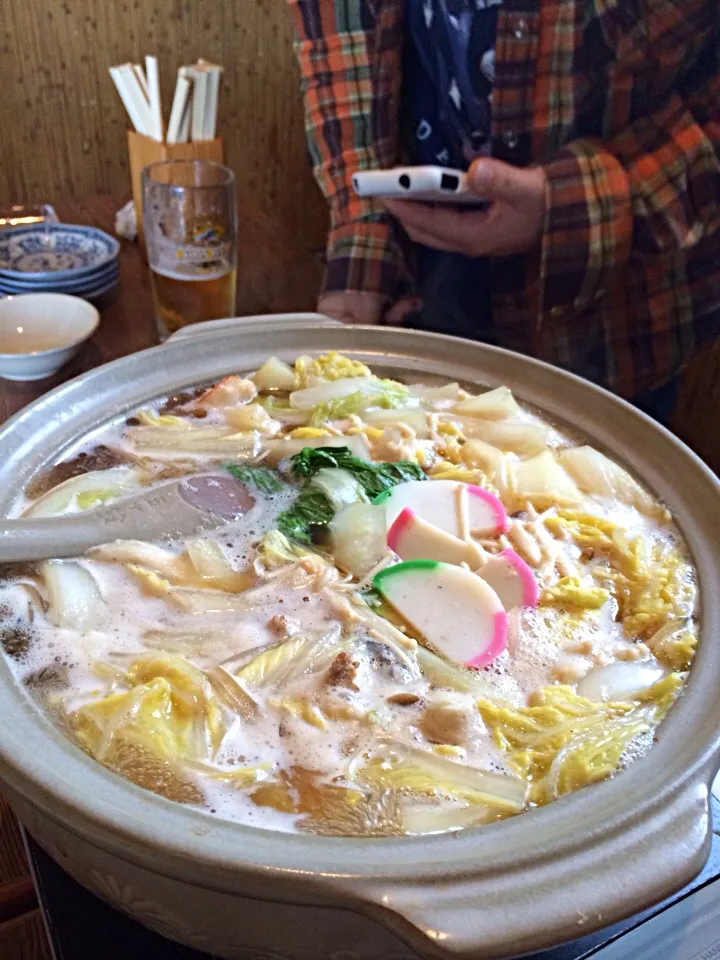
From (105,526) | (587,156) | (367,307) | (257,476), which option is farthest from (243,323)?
(587,156)

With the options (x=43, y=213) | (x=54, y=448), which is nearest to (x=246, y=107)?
(x=43, y=213)

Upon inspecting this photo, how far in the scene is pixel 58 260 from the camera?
255cm

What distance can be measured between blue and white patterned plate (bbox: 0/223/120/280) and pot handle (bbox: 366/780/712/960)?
7.13 ft

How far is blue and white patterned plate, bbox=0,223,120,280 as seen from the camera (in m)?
2.50

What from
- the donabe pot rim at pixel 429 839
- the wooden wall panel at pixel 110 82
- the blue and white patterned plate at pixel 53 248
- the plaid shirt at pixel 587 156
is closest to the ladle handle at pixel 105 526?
the donabe pot rim at pixel 429 839

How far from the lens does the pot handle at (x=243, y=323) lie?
1645 millimetres

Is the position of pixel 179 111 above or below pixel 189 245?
above

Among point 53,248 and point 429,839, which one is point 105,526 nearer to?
point 429,839

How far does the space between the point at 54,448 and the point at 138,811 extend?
2.56ft

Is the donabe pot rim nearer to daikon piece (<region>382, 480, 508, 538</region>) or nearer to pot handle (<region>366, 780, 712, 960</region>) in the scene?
pot handle (<region>366, 780, 712, 960</region>)

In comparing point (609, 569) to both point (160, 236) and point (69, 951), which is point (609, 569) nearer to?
point (69, 951)

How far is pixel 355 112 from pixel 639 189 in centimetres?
91

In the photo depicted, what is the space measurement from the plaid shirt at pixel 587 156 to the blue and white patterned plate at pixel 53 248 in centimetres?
76

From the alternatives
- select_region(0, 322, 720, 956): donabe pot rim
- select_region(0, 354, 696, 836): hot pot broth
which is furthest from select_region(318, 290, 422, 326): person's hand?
select_region(0, 322, 720, 956): donabe pot rim
